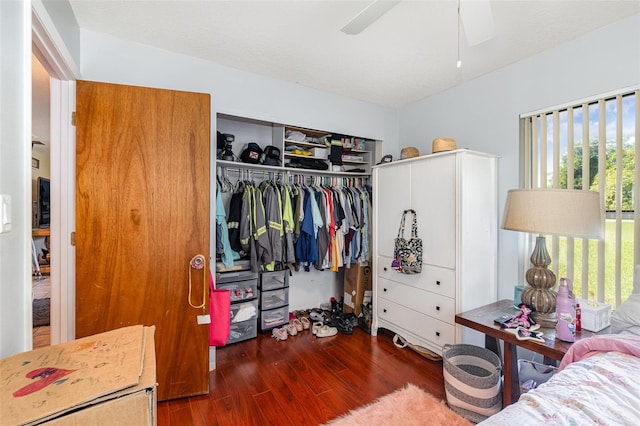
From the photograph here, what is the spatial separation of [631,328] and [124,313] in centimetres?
271

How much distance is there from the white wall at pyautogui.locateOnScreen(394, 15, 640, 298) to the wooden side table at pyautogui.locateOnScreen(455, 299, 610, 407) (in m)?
0.68

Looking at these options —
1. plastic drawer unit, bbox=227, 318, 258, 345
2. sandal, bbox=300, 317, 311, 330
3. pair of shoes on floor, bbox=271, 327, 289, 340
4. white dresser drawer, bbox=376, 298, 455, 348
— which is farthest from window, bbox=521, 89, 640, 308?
plastic drawer unit, bbox=227, 318, 258, 345

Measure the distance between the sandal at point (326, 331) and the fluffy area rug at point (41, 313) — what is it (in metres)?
2.88

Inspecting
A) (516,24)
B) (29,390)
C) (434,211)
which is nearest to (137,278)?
(29,390)

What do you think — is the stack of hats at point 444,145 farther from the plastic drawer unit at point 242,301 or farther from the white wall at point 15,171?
the white wall at point 15,171

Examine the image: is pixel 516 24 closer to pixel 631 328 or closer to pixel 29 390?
pixel 631 328

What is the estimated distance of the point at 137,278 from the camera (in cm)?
184

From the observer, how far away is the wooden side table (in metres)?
1.43

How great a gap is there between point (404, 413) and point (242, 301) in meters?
1.62

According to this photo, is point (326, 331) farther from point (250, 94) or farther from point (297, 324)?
point (250, 94)

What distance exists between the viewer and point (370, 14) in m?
1.36

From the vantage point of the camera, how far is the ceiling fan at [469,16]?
4.11ft

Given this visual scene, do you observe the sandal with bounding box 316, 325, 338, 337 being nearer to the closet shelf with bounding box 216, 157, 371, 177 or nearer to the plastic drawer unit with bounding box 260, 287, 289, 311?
the plastic drawer unit with bounding box 260, 287, 289, 311

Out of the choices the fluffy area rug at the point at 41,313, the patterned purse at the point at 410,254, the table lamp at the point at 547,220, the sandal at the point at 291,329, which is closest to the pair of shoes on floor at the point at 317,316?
the sandal at the point at 291,329
